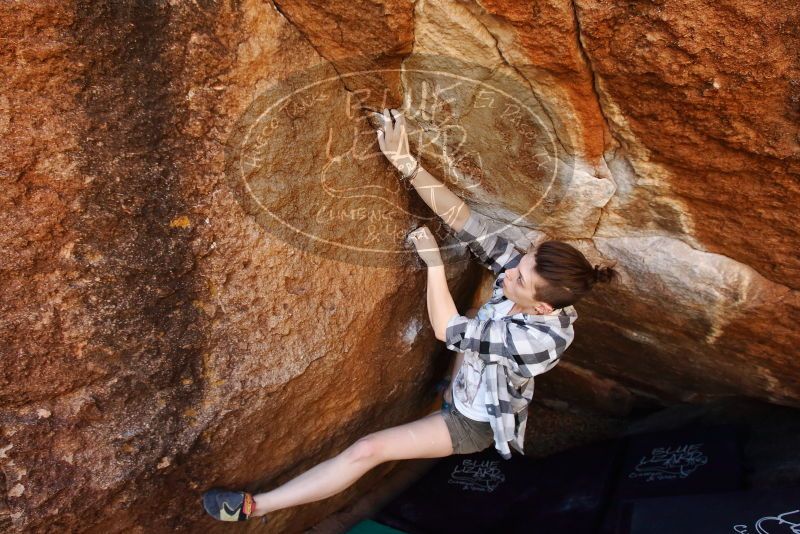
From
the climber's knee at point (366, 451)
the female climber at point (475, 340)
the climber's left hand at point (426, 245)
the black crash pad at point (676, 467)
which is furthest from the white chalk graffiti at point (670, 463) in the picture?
the climber's left hand at point (426, 245)

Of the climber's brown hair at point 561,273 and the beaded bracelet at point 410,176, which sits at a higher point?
the beaded bracelet at point 410,176

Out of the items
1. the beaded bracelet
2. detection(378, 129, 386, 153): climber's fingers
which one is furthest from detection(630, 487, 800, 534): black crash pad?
detection(378, 129, 386, 153): climber's fingers

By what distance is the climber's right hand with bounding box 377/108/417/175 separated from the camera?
5.75 ft

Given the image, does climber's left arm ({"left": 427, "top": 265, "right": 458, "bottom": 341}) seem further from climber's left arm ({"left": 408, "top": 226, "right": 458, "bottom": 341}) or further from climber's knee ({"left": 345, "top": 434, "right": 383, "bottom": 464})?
climber's knee ({"left": 345, "top": 434, "right": 383, "bottom": 464})

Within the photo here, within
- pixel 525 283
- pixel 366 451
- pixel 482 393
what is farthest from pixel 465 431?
pixel 525 283

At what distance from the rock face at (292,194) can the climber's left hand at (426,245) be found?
0.16ft

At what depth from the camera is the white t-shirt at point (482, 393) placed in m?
1.89

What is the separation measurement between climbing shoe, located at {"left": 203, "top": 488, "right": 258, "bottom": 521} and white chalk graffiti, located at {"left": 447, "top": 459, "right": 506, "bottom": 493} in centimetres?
103

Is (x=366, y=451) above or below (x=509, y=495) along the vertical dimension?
above

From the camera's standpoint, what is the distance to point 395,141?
1.79 meters

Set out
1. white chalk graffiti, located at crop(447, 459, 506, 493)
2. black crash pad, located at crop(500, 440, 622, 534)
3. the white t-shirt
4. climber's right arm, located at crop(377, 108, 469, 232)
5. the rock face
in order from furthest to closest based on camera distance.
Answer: white chalk graffiti, located at crop(447, 459, 506, 493) → black crash pad, located at crop(500, 440, 622, 534) → the white t-shirt → climber's right arm, located at crop(377, 108, 469, 232) → the rock face

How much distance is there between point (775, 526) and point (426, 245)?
1.30 meters

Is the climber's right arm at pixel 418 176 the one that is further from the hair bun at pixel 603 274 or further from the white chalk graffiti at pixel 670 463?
the white chalk graffiti at pixel 670 463

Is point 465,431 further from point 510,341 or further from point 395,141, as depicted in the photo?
point 395,141
